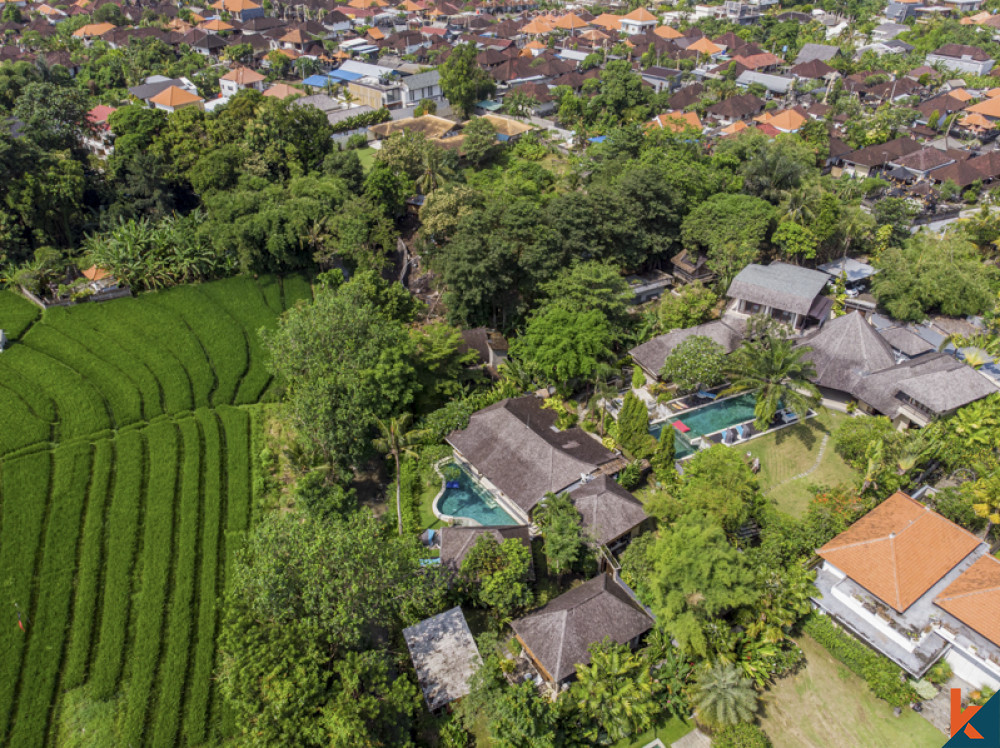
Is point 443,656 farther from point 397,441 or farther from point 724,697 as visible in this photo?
point 397,441

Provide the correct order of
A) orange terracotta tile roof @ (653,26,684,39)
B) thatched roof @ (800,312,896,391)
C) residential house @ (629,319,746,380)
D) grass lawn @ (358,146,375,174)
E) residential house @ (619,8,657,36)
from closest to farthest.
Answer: thatched roof @ (800,312,896,391) < residential house @ (629,319,746,380) < grass lawn @ (358,146,375,174) < orange terracotta tile roof @ (653,26,684,39) < residential house @ (619,8,657,36)

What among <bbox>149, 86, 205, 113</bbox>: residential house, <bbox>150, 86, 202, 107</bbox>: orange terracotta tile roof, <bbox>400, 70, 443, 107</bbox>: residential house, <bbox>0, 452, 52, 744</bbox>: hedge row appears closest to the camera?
<bbox>0, 452, 52, 744</bbox>: hedge row

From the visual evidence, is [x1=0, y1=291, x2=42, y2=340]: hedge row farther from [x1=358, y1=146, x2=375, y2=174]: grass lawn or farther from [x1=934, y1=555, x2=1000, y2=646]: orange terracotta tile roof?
[x1=934, y1=555, x2=1000, y2=646]: orange terracotta tile roof

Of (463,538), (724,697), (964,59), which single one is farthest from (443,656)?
(964,59)

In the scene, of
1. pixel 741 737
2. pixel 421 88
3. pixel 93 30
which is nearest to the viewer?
pixel 741 737

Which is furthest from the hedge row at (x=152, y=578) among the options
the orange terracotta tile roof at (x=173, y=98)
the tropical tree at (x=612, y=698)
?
the orange terracotta tile roof at (x=173, y=98)

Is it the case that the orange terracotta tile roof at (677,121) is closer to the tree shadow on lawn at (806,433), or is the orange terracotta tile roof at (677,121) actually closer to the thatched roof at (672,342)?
the thatched roof at (672,342)

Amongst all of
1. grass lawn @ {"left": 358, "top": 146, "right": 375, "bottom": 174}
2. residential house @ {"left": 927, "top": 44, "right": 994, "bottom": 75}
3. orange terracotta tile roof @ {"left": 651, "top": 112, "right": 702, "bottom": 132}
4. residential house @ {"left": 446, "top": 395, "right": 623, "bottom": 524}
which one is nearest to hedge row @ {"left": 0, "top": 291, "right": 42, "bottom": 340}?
residential house @ {"left": 446, "top": 395, "right": 623, "bottom": 524}
